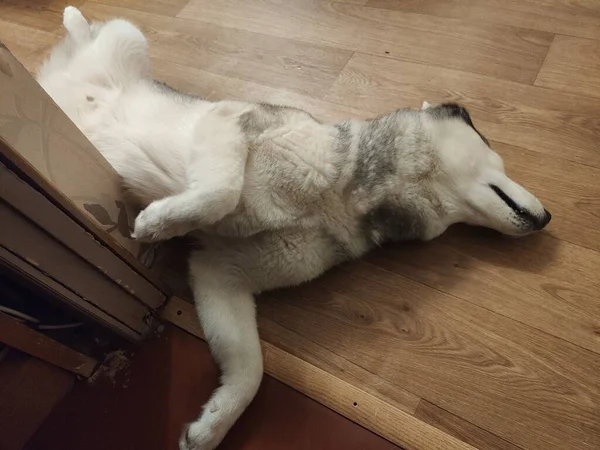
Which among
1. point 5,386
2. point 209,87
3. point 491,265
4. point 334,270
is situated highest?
A: point 5,386

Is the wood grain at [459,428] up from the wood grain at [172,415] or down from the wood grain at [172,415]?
down

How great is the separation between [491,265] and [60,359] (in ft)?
5.02

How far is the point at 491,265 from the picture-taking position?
1.80 metres

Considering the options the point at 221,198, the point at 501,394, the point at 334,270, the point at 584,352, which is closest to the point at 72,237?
the point at 221,198

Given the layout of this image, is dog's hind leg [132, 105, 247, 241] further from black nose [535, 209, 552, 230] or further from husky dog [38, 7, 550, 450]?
black nose [535, 209, 552, 230]

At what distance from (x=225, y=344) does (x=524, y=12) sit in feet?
7.33

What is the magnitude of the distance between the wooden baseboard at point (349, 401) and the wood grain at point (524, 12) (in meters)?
1.98

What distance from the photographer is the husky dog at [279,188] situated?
60.2 inches

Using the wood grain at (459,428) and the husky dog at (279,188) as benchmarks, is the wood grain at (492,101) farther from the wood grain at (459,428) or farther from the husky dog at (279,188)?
the wood grain at (459,428)

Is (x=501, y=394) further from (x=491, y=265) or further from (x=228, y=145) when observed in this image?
(x=228, y=145)

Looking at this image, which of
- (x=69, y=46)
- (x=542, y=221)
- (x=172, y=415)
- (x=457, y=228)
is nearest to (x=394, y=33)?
(x=457, y=228)

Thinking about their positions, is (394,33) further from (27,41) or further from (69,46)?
(27,41)

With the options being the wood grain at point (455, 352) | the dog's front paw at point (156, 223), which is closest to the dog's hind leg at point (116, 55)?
the dog's front paw at point (156, 223)

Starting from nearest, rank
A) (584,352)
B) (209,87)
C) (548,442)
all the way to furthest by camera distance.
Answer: (548,442), (584,352), (209,87)
